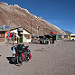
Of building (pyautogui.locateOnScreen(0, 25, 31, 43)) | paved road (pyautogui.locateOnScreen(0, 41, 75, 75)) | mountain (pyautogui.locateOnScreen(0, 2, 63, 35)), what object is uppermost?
mountain (pyautogui.locateOnScreen(0, 2, 63, 35))

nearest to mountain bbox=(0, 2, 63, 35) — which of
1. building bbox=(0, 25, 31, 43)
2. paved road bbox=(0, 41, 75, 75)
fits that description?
building bbox=(0, 25, 31, 43)

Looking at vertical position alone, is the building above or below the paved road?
above

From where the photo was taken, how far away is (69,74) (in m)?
4.54

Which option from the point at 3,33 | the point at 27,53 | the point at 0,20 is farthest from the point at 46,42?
the point at 0,20

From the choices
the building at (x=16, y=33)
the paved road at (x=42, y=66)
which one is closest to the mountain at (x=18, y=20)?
the building at (x=16, y=33)

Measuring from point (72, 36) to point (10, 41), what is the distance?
1246 inches

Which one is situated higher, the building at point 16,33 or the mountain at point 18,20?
the mountain at point 18,20

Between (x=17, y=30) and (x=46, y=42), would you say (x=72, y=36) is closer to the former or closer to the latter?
→ (x=46, y=42)

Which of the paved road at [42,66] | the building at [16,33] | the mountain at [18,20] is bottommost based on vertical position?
the paved road at [42,66]

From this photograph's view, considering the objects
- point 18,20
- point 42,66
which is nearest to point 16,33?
point 42,66

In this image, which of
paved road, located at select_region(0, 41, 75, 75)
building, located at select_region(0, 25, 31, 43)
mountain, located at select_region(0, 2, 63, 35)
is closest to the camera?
paved road, located at select_region(0, 41, 75, 75)

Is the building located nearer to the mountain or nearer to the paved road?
the paved road

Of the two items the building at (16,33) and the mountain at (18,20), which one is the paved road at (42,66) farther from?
the mountain at (18,20)

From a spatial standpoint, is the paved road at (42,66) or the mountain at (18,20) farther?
the mountain at (18,20)
